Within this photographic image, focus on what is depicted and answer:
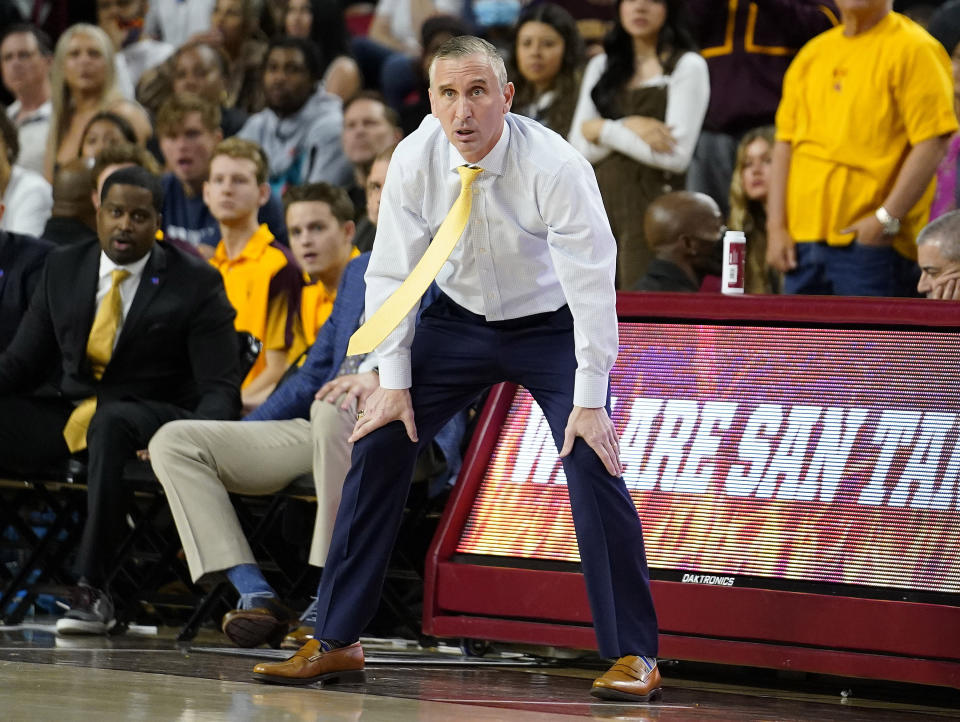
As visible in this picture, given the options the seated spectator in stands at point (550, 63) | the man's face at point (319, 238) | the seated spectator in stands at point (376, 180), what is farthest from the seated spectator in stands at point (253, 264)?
the seated spectator in stands at point (550, 63)

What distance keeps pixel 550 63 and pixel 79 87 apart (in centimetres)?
298

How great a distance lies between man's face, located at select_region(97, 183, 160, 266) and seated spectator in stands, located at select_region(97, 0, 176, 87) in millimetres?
4620

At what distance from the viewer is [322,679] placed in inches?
176

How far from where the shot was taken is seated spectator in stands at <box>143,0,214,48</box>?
11.3m

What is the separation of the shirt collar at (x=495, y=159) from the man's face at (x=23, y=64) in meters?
6.42

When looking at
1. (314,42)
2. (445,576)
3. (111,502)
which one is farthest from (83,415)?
(314,42)

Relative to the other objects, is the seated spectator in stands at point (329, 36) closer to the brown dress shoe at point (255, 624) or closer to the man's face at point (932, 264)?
the brown dress shoe at point (255, 624)

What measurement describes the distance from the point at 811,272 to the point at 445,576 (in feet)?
7.17

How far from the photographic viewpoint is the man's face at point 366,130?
8.53 metres

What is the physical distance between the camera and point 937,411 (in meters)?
4.66

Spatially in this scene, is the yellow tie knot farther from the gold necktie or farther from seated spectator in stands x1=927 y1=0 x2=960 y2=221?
seated spectator in stands x1=927 y1=0 x2=960 y2=221

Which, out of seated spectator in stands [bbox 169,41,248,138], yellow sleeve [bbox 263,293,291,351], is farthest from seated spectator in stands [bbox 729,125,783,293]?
seated spectator in stands [bbox 169,41,248,138]

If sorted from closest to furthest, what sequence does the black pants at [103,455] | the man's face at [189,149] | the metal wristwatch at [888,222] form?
the black pants at [103,455]
the metal wristwatch at [888,222]
the man's face at [189,149]

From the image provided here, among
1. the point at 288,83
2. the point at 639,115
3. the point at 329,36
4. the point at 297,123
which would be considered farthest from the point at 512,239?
the point at 329,36
